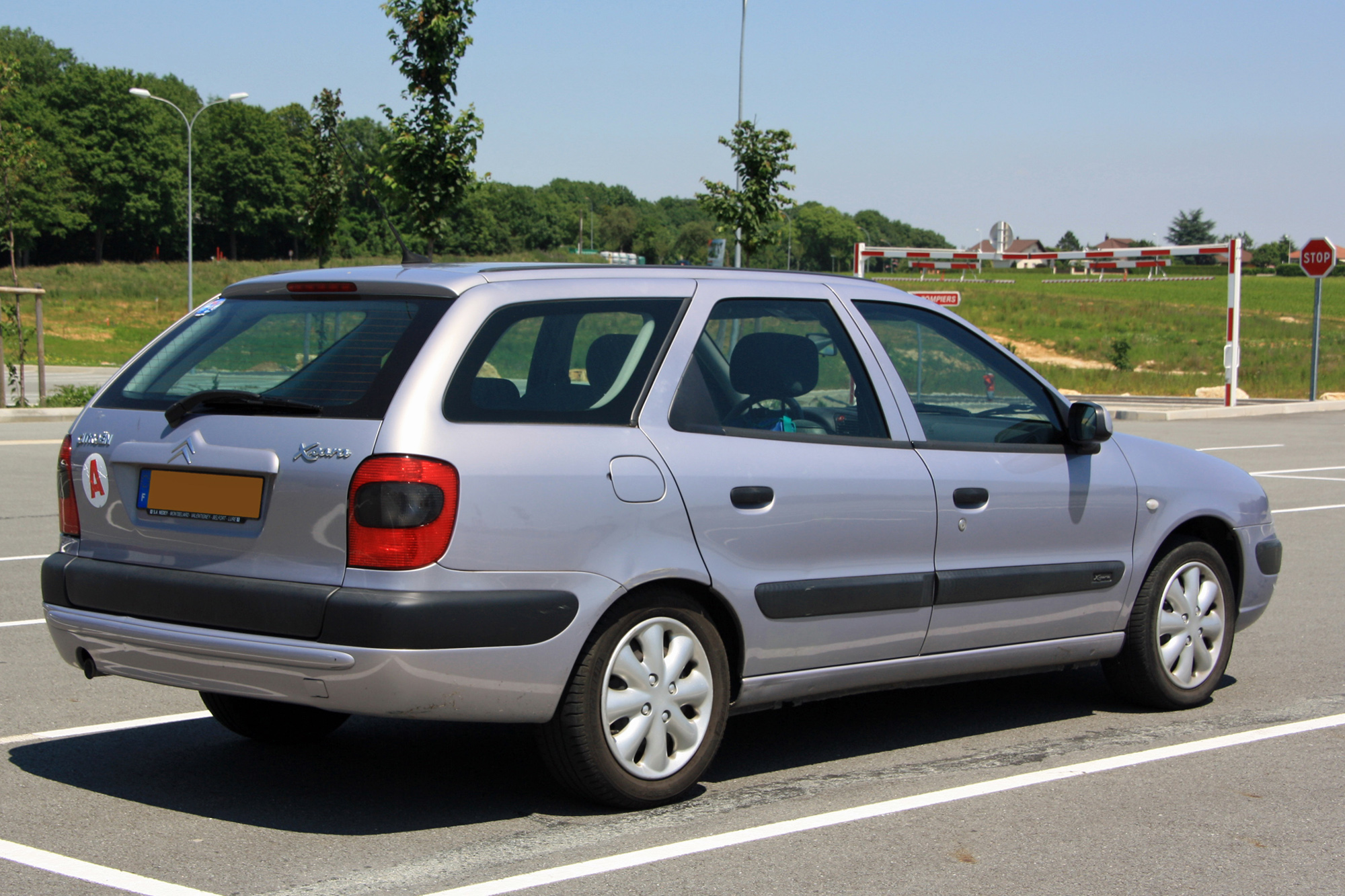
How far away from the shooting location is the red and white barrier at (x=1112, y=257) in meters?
24.6

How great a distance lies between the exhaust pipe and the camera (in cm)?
433

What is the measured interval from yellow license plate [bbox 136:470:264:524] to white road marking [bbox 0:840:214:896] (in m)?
1.00

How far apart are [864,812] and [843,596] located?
736 mm

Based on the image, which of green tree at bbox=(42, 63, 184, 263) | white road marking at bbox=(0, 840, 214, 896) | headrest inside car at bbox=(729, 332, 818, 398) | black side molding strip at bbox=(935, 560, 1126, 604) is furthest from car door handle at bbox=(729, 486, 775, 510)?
green tree at bbox=(42, 63, 184, 263)

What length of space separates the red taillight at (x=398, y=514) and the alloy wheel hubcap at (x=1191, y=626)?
3.30m

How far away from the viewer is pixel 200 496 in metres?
4.10

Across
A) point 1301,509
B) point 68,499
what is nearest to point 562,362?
point 68,499

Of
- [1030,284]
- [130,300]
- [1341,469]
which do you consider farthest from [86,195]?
[1341,469]

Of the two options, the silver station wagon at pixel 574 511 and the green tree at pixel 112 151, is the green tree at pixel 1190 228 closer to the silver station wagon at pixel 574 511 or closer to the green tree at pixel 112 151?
the green tree at pixel 112 151

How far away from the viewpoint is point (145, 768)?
186 inches

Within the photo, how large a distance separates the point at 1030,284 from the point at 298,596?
78883mm

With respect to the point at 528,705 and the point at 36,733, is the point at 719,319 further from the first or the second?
the point at 36,733

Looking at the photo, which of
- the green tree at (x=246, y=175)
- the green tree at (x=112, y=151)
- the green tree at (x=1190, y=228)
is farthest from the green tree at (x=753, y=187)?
the green tree at (x=1190, y=228)

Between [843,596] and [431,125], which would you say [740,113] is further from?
[843,596]
